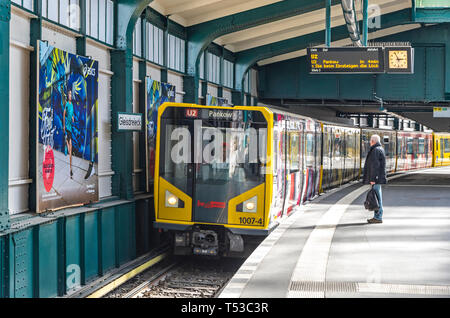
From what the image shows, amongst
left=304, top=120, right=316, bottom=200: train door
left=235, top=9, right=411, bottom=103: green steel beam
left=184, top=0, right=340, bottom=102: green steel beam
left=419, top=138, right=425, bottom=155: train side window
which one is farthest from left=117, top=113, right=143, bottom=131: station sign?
left=419, top=138, right=425, bottom=155: train side window

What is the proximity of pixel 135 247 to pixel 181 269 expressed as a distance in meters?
1.20

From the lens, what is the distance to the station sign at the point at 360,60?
1725 cm

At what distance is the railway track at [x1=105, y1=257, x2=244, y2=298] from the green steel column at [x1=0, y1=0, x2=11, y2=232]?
2902 millimetres

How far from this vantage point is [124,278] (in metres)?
11.9

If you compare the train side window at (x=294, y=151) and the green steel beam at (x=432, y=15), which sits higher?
the green steel beam at (x=432, y=15)

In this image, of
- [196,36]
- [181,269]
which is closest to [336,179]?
[196,36]

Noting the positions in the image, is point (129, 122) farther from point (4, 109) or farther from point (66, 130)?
point (4, 109)

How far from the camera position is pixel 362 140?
88.6 ft

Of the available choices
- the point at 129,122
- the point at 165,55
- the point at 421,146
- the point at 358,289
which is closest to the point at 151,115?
the point at 165,55

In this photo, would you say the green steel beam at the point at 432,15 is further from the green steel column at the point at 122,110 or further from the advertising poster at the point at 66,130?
the advertising poster at the point at 66,130

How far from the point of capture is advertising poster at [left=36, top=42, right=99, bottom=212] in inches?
402

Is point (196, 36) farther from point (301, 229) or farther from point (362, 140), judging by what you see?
point (362, 140)

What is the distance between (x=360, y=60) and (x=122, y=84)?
23.5 ft

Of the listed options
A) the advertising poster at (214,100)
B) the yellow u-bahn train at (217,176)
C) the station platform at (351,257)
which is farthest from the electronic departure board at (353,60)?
the yellow u-bahn train at (217,176)
